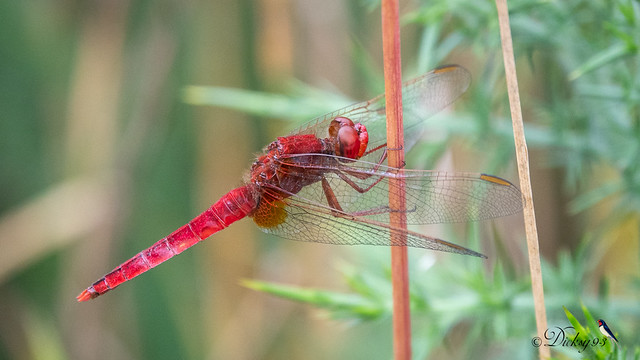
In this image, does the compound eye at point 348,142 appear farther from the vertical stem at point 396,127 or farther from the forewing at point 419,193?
the vertical stem at point 396,127

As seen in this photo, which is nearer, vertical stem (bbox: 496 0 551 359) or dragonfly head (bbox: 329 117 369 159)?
vertical stem (bbox: 496 0 551 359)

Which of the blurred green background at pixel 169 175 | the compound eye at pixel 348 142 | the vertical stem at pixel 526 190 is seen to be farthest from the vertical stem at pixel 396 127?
the blurred green background at pixel 169 175

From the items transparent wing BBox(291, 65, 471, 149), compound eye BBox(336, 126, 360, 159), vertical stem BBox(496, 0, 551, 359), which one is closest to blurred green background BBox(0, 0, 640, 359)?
transparent wing BBox(291, 65, 471, 149)

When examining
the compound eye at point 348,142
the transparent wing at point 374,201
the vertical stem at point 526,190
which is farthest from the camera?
the compound eye at point 348,142

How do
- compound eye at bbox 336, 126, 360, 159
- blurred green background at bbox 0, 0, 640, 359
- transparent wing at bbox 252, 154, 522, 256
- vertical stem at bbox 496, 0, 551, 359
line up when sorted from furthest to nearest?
blurred green background at bbox 0, 0, 640, 359, compound eye at bbox 336, 126, 360, 159, transparent wing at bbox 252, 154, 522, 256, vertical stem at bbox 496, 0, 551, 359

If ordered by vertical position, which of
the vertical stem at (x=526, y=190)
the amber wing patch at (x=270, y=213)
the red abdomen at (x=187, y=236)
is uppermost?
the red abdomen at (x=187, y=236)

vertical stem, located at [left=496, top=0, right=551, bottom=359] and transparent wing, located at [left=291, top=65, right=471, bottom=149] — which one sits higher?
transparent wing, located at [left=291, top=65, right=471, bottom=149]

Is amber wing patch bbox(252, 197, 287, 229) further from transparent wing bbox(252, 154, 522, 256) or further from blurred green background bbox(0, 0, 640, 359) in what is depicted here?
blurred green background bbox(0, 0, 640, 359)

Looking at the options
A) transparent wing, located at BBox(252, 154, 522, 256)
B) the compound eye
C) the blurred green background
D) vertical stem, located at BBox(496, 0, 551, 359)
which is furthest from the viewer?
the blurred green background

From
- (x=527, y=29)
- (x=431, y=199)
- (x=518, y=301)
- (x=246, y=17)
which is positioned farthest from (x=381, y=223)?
(x=246, y=17)
